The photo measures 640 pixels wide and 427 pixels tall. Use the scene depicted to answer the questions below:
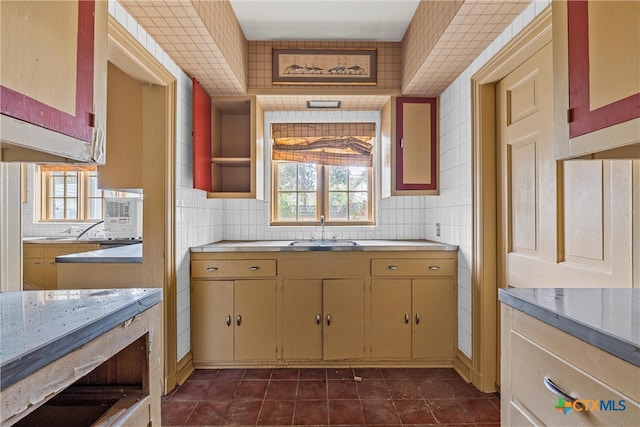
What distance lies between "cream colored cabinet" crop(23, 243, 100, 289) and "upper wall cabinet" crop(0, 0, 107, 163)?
352 centimetres

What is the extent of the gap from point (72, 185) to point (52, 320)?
4.67m

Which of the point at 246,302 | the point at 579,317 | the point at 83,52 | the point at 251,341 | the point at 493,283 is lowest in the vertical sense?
the point at 251,341

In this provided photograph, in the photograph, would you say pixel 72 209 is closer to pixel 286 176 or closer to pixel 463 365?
pixel 286 176

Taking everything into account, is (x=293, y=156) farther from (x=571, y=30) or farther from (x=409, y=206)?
(x=571, y=30)

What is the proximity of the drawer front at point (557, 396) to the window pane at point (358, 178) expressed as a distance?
2.30 metres

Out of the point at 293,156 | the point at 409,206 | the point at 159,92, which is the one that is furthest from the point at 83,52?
the point at 409,206

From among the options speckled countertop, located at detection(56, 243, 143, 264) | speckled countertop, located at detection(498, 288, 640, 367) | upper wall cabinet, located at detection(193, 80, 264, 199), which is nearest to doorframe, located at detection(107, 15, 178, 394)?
speckled countertop, located at detection(56, 243, 143, 264)

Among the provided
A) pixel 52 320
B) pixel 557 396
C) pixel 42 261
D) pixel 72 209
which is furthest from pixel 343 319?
pixel 72 209

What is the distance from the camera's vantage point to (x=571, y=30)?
0.92m

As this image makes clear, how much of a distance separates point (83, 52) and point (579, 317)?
1.43m

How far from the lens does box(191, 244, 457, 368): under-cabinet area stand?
2363mm

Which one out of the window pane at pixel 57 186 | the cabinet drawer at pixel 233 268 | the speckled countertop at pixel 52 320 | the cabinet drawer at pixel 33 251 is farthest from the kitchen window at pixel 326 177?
the window pane at pixel 57 186

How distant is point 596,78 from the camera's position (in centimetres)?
84

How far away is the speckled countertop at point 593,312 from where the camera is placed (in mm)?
651
